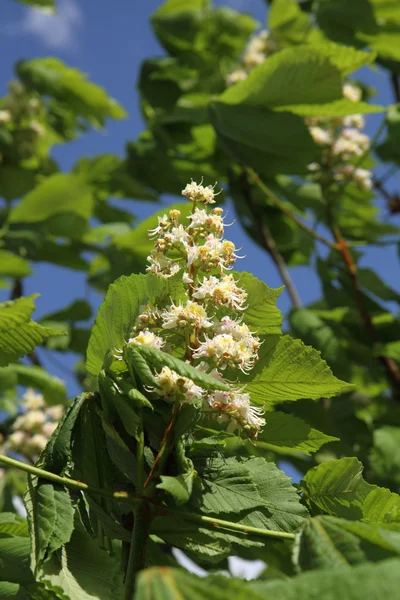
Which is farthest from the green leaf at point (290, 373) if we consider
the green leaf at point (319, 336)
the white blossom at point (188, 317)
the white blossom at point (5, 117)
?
the white blossom at point (5, 117)

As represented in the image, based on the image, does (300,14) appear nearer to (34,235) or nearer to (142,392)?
(34,235)

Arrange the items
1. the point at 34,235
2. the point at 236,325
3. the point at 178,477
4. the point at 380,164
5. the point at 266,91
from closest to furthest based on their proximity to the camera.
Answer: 1. the point at 178,477
2. the point at 236,325
3. the point at 266,91
4. the point at 34,235
5. the point at 380,164

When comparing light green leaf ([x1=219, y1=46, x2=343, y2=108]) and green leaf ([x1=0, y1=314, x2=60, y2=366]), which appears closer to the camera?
green leaf ([x1=0, y1=314, x2=60, y2=366])

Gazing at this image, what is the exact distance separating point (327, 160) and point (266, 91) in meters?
1.09

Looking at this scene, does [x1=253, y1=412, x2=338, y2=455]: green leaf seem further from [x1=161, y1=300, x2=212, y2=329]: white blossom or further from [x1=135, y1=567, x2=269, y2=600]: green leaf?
Answer: [x1=135, y1=567, x2=269, y2=600]: green leaf

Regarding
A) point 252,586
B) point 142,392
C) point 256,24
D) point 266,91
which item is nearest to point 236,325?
point 142,392

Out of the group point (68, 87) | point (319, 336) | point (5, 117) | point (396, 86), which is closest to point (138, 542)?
point (319, 336)

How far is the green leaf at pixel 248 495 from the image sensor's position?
88cm

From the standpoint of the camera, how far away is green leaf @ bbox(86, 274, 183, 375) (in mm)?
998

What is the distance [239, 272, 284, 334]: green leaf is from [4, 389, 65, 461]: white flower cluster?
2.28m

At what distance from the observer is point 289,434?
1039mm

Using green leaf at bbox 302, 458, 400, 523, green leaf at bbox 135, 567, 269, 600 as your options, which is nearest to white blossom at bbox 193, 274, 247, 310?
green leaf at bbox 302, 458, 400, 523

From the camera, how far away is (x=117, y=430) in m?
0.94

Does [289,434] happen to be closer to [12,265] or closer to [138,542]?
[138,542]
